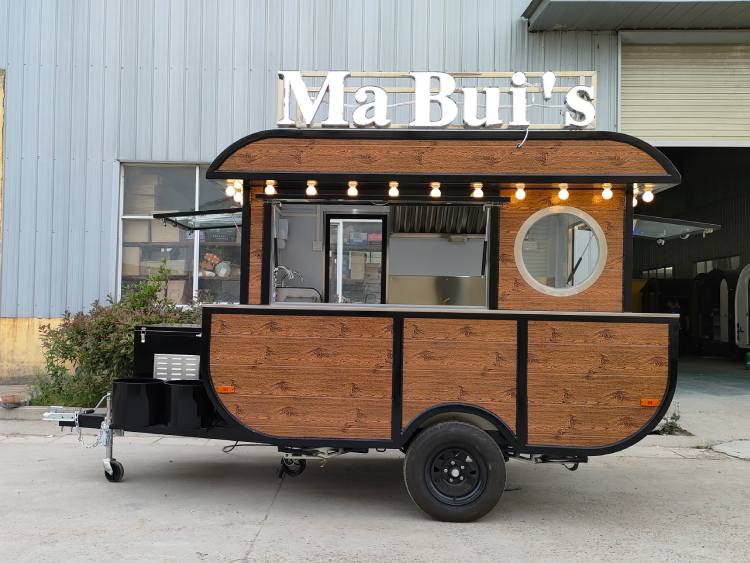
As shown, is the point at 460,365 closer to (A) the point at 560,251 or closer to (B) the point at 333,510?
(A) the point at 560,251

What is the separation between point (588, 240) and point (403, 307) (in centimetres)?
156

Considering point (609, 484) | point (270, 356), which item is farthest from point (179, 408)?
point (609, 484)

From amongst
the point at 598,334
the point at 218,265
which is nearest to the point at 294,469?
the point at 598,334

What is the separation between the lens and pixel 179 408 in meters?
5.39

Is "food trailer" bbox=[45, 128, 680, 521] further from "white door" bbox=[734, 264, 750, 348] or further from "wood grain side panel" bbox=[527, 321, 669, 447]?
"white door" bbox=[734, 264, 750, 348]

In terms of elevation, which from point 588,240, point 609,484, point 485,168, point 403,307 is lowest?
point 609,484

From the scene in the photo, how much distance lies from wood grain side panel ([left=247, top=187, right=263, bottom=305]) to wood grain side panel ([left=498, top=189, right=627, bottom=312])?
189 centimetres

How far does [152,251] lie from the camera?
10.8 meters

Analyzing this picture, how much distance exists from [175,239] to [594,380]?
7874mm

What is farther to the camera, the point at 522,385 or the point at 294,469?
the point at 294,469

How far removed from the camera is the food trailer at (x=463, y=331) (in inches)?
192

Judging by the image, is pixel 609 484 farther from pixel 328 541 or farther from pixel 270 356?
pixel 270 356

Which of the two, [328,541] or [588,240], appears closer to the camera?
[328,541]

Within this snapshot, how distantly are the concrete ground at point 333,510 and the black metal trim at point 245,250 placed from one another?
67.6 inches
